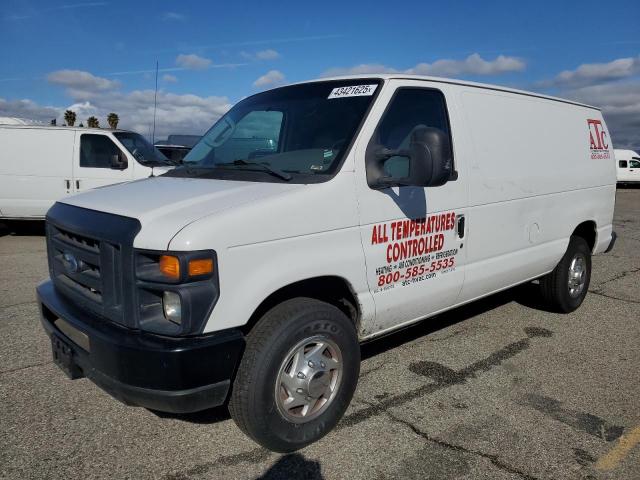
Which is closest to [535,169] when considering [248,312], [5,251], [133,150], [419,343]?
[419,343]

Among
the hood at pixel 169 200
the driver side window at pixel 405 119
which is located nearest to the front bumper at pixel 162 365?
the hood at pixel 169 200

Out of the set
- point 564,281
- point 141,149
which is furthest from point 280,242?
point 141,149

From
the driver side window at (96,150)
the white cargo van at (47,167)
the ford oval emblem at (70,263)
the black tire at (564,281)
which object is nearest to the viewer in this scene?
the ford oval emblem at (70,263)

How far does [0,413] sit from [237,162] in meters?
2.19

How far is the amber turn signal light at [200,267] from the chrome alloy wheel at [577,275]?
421 cm

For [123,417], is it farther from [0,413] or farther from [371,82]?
[371,82]

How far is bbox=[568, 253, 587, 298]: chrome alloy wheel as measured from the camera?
5.47m

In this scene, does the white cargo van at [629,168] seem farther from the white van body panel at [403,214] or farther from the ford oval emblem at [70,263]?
the ford oval emblem at [70,263]

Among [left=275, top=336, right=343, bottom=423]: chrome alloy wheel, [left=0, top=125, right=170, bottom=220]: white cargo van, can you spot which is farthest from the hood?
[left=0, top=125, right=170, bottom=220]: white cargo van

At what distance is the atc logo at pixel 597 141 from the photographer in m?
5.56

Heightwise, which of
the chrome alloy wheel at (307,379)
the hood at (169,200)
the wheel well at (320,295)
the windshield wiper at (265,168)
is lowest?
the chrome alloy wheel at (307,379)

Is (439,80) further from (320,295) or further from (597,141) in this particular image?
(597,141)

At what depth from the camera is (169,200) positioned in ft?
9.38

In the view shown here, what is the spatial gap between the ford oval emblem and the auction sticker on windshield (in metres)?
1.90
